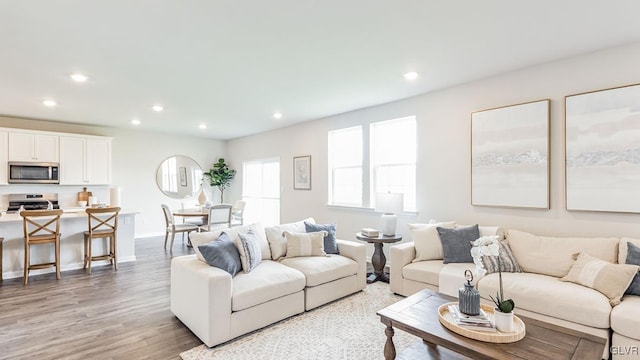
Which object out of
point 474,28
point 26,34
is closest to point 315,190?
point 474,28

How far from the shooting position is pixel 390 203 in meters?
4.14

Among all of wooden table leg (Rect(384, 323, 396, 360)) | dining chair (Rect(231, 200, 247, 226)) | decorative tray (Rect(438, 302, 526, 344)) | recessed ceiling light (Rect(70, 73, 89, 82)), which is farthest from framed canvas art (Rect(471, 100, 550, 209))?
dining chair (Rect(231, 200, 247, 226))

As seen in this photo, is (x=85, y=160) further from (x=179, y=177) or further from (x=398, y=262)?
(x=398, y=262)

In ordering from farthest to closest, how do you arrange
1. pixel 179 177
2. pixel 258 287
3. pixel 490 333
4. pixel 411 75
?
pixel 179 177
pixel 411 75
pixel 258 287
pixel 490 333

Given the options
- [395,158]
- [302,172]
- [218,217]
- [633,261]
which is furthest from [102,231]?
[633,261]

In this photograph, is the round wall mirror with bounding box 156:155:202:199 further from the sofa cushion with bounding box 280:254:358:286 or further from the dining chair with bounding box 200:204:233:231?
the sofa cushion with bounding box 280:254:358:286

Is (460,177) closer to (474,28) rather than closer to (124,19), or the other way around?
(474,28)

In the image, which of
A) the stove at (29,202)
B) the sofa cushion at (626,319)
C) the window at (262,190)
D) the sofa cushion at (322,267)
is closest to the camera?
the sofa cushion at (626,319)

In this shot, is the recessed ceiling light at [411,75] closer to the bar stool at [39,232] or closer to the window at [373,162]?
the window at [373,162]

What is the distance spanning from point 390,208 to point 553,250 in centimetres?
177

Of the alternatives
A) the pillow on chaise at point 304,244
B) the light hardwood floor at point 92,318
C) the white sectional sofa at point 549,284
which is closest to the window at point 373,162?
the white sectional sofa at point 549,284

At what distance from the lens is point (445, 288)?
121 inches

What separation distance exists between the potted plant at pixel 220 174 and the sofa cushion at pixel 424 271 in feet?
20.3

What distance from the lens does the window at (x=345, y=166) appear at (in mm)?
5359
